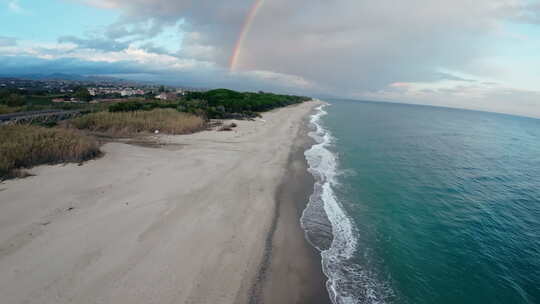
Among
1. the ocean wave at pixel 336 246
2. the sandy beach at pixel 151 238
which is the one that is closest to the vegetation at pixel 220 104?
the sandy beach at pixel 151 238

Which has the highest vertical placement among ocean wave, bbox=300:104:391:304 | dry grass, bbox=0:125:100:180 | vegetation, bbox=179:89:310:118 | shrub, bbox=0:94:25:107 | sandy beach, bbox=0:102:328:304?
vegetation, bbox=179:89:310:118

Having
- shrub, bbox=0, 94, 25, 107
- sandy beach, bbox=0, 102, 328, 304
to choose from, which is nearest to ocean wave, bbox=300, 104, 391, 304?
sandy beach, bbox=0, 102, 328, 304

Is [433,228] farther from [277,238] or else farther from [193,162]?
[193,162]

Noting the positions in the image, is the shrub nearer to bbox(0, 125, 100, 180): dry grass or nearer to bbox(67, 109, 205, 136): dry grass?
bbox(67, 109, 205, 136): dry grass

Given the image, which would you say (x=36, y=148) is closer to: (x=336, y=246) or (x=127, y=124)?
(x=127, y=124)

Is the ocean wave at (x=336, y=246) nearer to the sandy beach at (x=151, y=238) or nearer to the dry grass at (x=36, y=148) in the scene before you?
the sandy beach at (x=151, y=238)

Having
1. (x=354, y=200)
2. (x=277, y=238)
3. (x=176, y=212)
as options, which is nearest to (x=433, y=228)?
(x=354, y=200)
